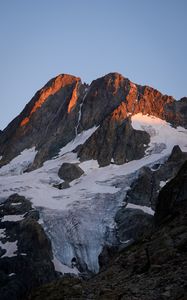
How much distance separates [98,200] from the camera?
402 ft

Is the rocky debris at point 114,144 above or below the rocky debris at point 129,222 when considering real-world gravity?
above

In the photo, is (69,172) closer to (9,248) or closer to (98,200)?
(98,200)

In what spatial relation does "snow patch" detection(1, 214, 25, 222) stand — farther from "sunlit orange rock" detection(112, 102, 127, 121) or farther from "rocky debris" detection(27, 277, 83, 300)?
"rocky debris" detection(27, 277, 83, 300)

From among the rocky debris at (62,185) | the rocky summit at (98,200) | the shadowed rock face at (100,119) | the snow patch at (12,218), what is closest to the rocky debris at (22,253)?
the snow patch at (12,218)

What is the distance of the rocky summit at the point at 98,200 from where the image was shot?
29.0 m

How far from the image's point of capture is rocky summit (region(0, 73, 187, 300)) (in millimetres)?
29031

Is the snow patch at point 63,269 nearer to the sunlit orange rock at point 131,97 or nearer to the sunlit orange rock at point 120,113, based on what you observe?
the sunlit orange rock at point 120,113

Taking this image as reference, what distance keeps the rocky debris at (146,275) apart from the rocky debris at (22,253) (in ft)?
190

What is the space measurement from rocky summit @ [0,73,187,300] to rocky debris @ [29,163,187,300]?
85 mm

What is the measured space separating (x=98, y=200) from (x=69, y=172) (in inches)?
1033

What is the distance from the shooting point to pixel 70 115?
192000 millimetres

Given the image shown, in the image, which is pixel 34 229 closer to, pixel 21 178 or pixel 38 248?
pixel 38 248

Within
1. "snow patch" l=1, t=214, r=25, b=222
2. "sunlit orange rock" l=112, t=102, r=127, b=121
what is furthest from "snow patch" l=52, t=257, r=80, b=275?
"sunlit orange rock" l=112, t=102, r=127, b=121

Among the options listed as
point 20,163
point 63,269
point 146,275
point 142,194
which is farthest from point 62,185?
point 146,275
